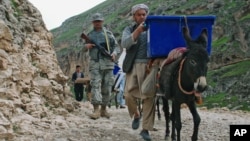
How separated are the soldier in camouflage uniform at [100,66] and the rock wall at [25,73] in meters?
0.85

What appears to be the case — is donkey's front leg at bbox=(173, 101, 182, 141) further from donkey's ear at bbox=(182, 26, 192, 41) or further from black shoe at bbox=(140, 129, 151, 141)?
donkey's ear at bbox=(182, 26, 192, 41)

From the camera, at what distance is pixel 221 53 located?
4756cm

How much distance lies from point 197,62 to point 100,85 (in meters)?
4.85

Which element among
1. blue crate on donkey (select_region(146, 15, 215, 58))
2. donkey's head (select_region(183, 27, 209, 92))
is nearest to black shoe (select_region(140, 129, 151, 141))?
blue crate on donkey (select_region(146, 15, 215, 58))

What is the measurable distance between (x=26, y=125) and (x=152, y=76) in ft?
8.51

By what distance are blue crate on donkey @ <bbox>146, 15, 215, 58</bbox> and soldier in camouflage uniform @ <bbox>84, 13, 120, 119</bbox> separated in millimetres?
3420

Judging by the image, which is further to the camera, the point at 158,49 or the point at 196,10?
the point at 196,10

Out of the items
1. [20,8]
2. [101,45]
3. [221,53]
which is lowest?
[221,53]

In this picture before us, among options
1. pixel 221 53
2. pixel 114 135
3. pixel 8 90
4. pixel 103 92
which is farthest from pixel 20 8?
pixel 221 53

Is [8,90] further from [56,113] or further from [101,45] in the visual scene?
[101,45]

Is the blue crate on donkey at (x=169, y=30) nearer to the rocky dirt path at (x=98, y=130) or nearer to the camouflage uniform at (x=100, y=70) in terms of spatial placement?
the rocky dirt path at (x=98, y=130)

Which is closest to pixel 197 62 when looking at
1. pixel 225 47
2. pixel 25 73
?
pixel 25 73

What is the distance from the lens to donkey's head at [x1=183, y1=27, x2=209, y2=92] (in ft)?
26.1

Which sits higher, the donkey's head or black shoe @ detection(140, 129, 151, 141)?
the donkey's head
